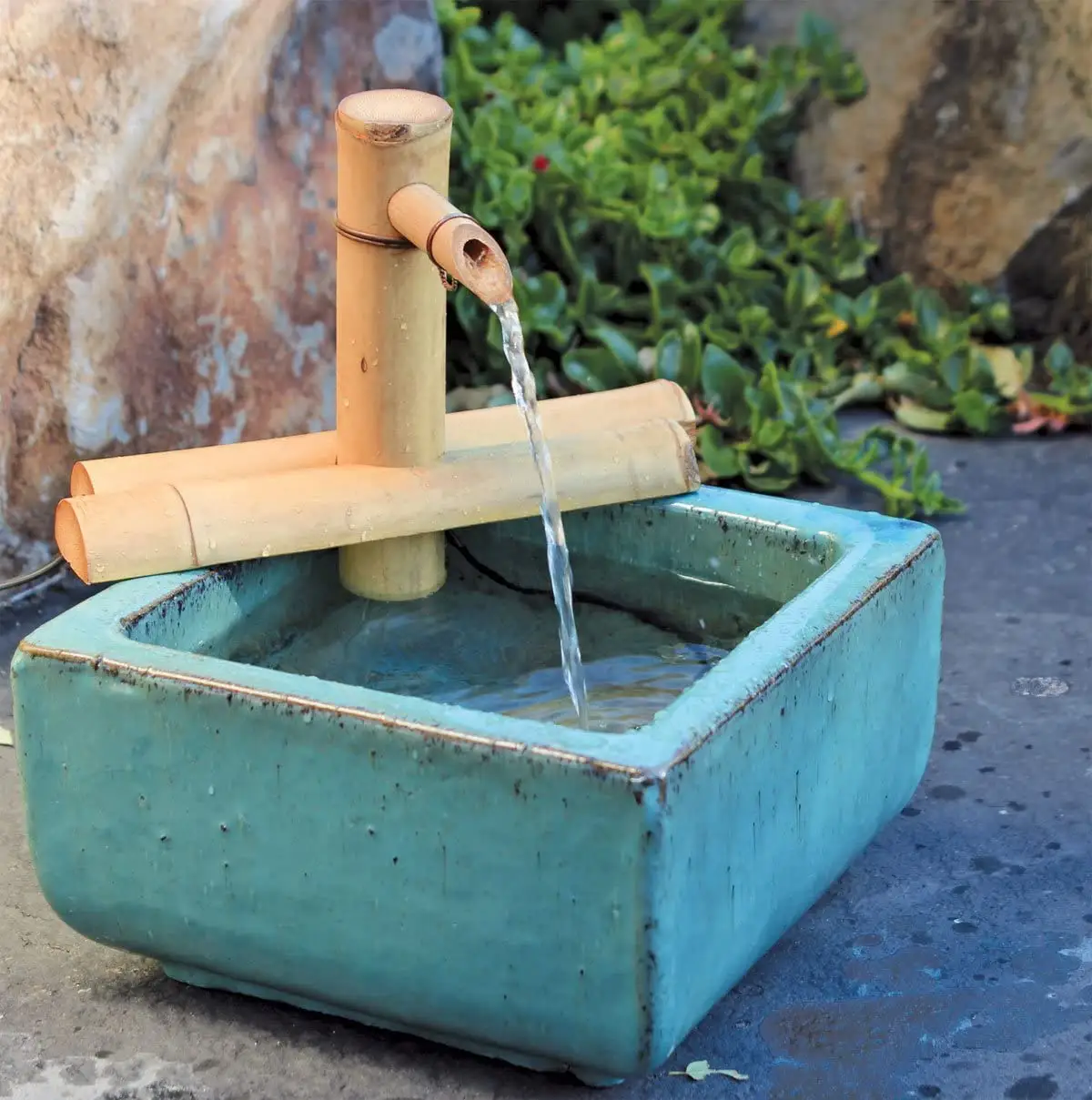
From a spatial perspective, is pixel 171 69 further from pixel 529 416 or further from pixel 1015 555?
pixel 1015 555

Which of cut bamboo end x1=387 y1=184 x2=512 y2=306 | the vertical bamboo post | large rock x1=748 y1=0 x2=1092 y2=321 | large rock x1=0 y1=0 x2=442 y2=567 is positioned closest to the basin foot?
the vertical bamboo post

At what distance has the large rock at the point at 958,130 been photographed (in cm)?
332

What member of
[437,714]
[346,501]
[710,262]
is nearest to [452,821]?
[437,714]

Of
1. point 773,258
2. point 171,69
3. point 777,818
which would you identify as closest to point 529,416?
point 777,818

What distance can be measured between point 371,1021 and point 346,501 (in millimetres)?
462

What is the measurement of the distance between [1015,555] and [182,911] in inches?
59.6

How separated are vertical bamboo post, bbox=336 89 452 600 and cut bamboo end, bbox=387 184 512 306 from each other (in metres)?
0.05

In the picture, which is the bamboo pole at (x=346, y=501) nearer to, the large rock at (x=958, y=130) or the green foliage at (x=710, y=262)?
the green foliage at (x=710, y=262)

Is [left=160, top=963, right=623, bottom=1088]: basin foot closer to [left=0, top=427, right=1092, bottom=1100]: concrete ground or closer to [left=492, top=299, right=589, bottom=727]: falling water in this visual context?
[left=0, top=427, right=1092, bottom=1100]: concrete ground

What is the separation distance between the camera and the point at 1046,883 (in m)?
1.92

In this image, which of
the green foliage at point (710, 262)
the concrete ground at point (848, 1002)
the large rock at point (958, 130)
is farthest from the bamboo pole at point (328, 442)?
the large rock at point (958, 130)

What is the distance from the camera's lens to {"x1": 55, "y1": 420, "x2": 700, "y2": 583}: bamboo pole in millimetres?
1703

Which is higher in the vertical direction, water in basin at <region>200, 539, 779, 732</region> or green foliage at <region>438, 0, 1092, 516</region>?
green foliage at <region>438, 0, 1092, 516</region>

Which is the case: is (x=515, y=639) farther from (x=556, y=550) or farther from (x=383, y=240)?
(x=383, y=240)
